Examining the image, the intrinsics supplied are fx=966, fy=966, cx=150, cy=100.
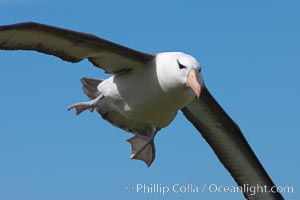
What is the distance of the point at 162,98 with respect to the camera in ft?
49.3

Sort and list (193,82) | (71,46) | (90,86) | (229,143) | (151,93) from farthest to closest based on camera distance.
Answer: (229,143) → (90,86) → (71,46) → (151,93) → (193,82)

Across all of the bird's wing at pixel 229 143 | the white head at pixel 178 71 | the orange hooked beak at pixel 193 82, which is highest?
the bird's wing at pixel 229 143

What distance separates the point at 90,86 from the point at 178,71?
8.42ft

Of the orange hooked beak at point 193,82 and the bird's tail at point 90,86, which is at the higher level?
the bird's tail at point 90,86

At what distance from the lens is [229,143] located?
19.0 meters

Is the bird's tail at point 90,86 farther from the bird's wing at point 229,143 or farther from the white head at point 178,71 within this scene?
the bird's wing at point 229,143

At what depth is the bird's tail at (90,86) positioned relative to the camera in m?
16.6

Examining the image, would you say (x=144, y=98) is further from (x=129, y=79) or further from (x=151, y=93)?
(x=129, y=79)

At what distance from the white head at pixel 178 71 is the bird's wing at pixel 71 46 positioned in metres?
0.54

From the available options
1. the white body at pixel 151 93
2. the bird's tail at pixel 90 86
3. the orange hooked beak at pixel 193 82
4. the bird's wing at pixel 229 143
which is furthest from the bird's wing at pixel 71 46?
the bird's wing at pixel 229 143

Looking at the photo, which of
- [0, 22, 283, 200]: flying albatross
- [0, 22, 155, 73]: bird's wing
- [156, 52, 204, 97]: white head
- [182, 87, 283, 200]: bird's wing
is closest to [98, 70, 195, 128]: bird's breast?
[0, 22, 283, 200]: flying albatross

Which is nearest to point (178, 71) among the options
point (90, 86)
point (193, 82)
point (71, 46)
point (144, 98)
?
point (193, 82)

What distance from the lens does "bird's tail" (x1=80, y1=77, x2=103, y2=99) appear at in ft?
54.4

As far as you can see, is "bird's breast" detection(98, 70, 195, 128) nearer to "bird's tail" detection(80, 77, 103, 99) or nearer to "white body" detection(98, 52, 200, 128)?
"white body" detection(98, 52, 200, 128)
